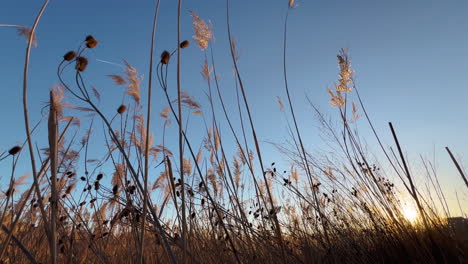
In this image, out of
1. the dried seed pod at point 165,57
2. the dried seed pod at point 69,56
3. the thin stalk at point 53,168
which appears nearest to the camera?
the thin stalk at point 53,168

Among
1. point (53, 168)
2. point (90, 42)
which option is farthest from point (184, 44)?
point (53, 168)

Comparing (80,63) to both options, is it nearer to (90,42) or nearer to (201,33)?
(90,42)

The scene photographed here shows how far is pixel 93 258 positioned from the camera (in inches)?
117

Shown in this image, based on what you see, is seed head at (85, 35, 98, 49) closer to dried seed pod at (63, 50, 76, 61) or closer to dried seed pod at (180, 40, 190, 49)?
dried seed pod at (63, 50, 76, 61)

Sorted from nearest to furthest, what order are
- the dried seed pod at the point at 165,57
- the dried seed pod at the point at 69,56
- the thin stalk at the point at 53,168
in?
the thin stalk at the point at 53,168
the dried seed pod at the point at 69,56
the dried seed pod at the point at 165,57

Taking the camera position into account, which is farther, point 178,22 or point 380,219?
point 380,219

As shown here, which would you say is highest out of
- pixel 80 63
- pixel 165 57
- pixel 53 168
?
pixel 165 57

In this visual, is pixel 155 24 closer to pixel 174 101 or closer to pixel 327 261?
pixel 174 101

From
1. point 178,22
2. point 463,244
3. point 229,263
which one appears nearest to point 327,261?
point 229,263

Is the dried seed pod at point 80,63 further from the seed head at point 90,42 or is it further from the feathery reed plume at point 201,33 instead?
the feathery reed plume at point 201,33

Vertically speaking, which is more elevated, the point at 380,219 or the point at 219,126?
the point at 219,126

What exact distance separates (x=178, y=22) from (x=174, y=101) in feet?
2.68

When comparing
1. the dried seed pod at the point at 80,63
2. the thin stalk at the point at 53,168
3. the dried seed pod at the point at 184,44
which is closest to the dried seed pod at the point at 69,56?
the dried seed pod at the point at 80,63

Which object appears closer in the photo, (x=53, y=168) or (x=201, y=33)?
(x=53, y=168)
